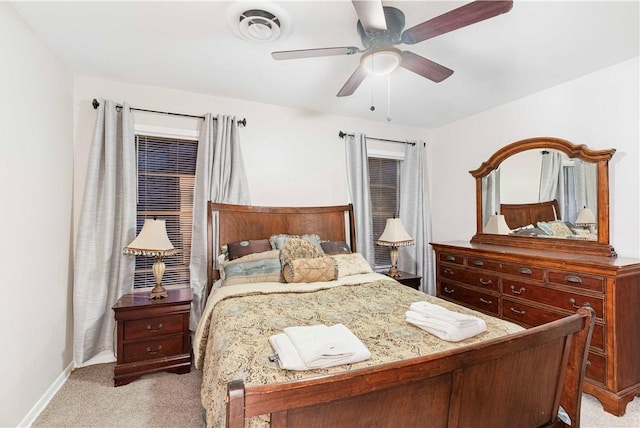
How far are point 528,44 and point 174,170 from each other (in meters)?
3.32

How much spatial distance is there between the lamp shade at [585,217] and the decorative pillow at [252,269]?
274 cm

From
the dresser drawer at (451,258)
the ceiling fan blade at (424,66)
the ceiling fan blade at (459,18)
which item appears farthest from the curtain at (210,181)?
the dresser drawer at (451,258)

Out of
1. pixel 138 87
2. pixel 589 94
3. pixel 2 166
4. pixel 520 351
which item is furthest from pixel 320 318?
pixel 589 94

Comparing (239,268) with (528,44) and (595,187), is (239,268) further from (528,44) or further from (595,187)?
(595,187)

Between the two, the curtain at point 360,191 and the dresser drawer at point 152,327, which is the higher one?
the curtain at point 360,191

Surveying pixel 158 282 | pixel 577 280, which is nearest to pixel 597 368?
pixel 577 280

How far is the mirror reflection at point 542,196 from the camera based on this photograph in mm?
2713

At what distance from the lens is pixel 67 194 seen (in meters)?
2.66

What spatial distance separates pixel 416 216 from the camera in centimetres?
420

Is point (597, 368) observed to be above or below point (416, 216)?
below

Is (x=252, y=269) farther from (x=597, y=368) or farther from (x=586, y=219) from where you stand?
(x=586, y=219)

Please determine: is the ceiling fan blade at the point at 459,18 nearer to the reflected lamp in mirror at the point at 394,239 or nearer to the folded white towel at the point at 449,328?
the folded white towel at the point at 449,328

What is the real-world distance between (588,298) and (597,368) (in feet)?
1.64

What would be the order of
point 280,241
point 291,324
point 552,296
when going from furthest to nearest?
point 280,241, point 552,296, point 291,324
